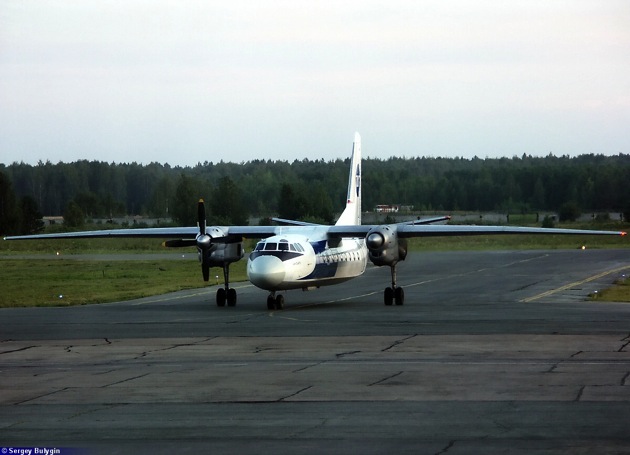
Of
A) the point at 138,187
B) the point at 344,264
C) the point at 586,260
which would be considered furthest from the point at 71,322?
the point at 138,187

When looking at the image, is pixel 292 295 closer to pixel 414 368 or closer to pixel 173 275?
pixel 173 275

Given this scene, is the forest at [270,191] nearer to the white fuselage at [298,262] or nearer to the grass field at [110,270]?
the grass field at [110,270]

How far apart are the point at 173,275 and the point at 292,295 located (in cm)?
Result: 1617

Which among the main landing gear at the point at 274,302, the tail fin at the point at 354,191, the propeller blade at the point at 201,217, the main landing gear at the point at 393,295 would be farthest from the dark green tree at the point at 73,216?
the main landing gear at the point at 393,295

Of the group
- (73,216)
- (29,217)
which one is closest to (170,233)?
(29,217)

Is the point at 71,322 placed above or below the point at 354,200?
below

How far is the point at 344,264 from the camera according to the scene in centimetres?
3862

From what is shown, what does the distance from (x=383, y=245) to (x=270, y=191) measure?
54609 millimetres

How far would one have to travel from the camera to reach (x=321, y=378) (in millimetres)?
18547

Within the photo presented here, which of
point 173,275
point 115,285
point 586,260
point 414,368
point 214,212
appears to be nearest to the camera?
point 414,368

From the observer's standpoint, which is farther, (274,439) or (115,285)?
(115,285)

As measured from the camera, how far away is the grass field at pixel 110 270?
143 ft

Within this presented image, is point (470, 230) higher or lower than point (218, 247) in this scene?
higher

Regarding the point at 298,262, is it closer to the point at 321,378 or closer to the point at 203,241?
the point at 203,241
